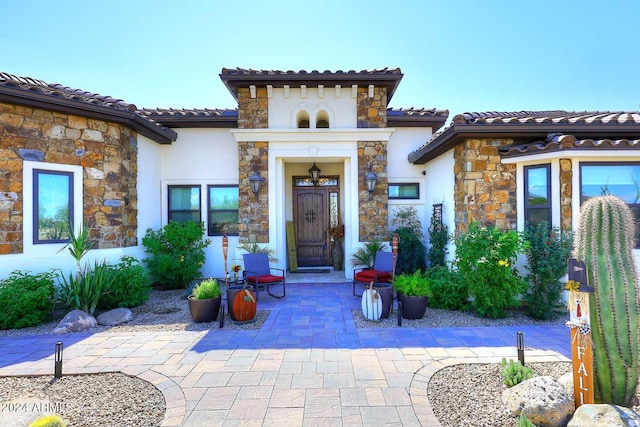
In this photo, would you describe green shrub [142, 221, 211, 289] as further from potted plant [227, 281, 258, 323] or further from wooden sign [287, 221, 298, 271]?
potted plant [227, 281, 258, 323]

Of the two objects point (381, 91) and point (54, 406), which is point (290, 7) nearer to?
point (381, 91)

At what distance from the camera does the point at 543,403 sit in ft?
7.93

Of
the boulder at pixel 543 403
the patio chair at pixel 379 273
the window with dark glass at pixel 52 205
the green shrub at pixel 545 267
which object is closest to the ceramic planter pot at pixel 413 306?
the patio chair at pixel 379 273

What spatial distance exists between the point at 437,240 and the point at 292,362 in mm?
4566

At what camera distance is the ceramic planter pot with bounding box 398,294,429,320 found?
4859 mm

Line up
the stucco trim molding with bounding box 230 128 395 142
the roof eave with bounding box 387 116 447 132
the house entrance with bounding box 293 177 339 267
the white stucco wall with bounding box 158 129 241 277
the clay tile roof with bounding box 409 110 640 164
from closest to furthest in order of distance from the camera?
the clay tile roof with bounding box 409 110 640 164 → the stucco trim molding with bounding box 230 128 395 142 → the roof eave with bounding box 387 116 447 132 → the white stucco wall with bounding box 158 129 241 277 → the house entrance with bounding box 293 177 339 267

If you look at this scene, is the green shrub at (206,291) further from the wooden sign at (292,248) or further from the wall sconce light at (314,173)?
the wall sconce light at (314,173)

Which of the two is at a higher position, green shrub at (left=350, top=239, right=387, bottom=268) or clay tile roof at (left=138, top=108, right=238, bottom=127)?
clay tile roof at (left=138, top=108, right=238, bottom=127)

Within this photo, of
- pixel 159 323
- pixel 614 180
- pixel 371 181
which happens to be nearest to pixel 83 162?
pixel 159 323

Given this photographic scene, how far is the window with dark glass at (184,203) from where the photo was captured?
809 centimetres

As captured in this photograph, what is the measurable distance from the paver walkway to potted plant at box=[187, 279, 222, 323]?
13.5 inches

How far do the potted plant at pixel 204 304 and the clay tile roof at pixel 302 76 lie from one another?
464cm

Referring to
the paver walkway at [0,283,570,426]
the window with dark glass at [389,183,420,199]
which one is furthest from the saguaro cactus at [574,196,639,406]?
the window with dark glass at [389,183,420,199]

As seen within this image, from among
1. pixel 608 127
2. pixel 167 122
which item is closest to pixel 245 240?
pixel 167 122
